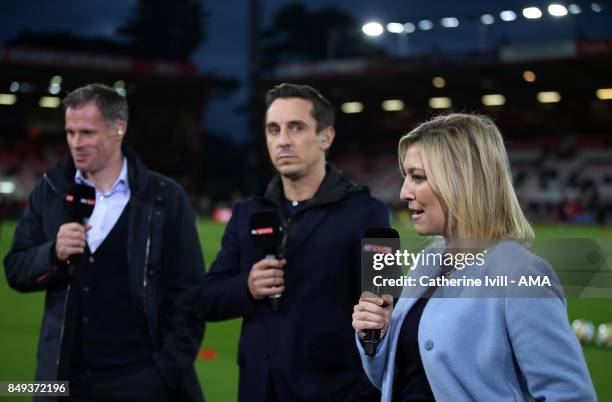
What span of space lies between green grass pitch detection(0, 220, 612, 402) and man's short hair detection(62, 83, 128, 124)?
302cm

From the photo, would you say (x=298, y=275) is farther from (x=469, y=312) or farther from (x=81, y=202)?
(x=469, y=312)

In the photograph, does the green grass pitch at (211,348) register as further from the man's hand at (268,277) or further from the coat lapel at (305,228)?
the man's hand at (268,277)

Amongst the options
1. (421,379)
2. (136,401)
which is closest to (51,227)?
(136,401)

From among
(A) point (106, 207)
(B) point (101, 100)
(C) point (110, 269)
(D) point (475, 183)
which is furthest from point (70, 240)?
(D) point (475, 183)

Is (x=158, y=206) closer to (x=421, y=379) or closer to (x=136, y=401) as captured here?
(x=136, y=401)

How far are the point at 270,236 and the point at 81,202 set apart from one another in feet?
3.03

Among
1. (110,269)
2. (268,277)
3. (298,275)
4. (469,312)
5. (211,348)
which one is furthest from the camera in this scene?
(211,348)

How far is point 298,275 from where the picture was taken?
3.34 meters

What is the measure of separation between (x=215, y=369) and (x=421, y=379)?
16.8 feet

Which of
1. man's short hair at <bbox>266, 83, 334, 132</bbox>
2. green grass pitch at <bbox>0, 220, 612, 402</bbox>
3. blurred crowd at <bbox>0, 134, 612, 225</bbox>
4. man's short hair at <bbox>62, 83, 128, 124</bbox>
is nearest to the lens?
man's short hair at <bbox>266, 83, 334, 132</bbox>

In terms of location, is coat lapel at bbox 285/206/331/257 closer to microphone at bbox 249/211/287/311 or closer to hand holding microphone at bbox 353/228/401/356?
microphone at bbox 249/211/287/311

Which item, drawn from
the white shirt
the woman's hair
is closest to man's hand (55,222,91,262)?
the white shirt

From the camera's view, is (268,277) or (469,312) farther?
(268,277)

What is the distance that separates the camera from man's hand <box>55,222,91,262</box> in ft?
11.0
